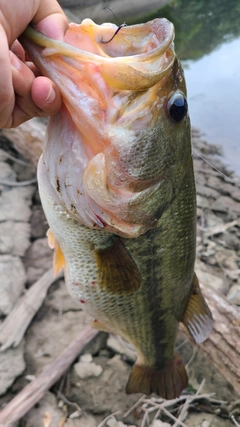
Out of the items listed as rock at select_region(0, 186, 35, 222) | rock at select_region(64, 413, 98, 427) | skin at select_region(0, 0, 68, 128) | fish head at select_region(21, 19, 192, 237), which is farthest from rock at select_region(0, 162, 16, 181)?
skin at select_region(0, 0, 68, 128)

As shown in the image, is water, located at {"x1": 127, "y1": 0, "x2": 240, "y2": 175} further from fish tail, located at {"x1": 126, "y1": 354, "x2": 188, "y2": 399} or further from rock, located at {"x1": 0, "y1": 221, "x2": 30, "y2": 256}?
fish tail, located at {"x1": 126, "y1": 354, "x2": 188, "y2": 399}

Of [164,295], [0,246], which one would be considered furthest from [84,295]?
[0,246]

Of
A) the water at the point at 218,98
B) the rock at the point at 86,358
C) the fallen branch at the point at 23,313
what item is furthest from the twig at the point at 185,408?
the water at the point at 218,98

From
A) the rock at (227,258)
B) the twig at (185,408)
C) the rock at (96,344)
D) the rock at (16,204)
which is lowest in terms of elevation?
the rock at (227,258)

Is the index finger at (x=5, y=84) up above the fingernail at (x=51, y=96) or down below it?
above

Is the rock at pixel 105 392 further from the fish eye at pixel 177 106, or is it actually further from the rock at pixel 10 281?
the fish eye at pixel 177 106

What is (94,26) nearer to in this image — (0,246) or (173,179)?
(173,179)
